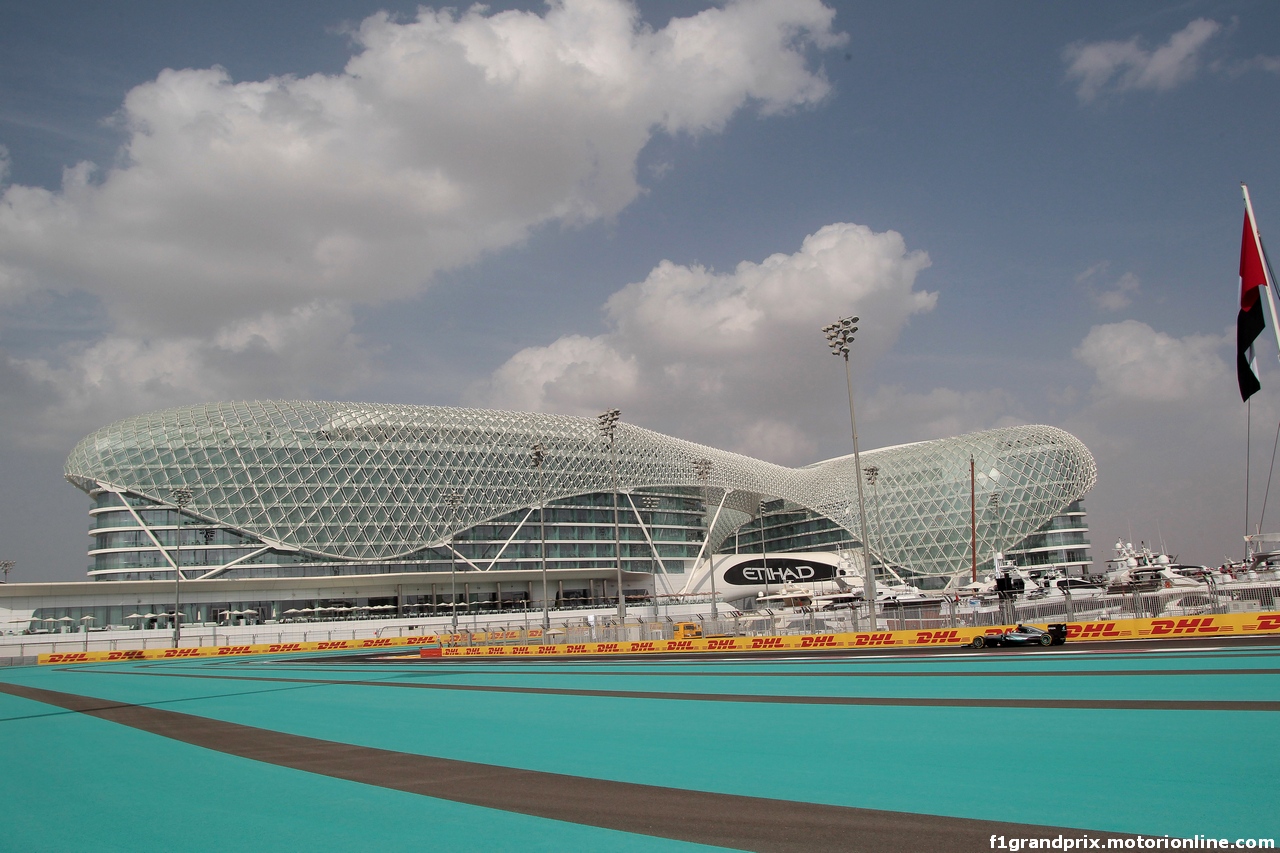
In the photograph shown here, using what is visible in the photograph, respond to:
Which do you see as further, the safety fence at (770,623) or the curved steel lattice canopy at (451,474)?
the curved steel lattice canopy at (451,474)

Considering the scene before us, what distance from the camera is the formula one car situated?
29688 millimetres

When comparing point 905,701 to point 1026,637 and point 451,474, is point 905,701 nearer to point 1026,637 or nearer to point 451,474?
point 1026,637

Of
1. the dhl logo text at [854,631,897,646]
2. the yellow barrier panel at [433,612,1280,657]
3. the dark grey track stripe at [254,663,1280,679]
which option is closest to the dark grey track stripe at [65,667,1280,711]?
the dark grey track stripe at [254,663,1280,679]

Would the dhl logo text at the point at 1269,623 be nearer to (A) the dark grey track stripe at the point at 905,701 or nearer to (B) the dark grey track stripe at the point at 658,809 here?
(A) the dark grey track stripe at the point at 905,701

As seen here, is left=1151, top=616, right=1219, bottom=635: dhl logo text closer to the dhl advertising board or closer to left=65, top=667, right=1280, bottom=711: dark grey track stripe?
the dhl advertising board

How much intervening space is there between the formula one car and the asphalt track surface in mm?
6575

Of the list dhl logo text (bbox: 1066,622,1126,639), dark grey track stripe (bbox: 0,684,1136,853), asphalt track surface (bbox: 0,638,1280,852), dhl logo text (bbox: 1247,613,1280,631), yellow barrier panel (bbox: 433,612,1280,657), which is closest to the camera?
dark grey track stripe (bbox: 0,684,1136,853)

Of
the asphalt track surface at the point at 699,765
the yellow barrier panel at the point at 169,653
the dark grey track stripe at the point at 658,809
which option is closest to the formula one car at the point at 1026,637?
the asphalt track surface at the point at 699,765

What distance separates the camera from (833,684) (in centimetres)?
2053

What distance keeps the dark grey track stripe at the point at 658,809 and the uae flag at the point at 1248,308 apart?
15035 millimetres

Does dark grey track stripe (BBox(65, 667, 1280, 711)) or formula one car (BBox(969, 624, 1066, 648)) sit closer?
dark grey track stripe (BBox(65, 667, 1280, 711))

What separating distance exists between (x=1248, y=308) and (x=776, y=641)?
2521cm

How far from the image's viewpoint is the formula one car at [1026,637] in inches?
1169

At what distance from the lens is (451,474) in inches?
3511
